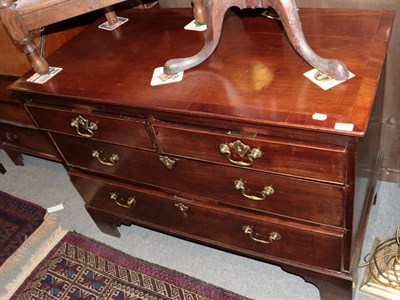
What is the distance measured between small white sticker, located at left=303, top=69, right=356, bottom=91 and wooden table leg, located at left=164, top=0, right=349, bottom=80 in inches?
0.5

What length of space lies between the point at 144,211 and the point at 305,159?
824mm

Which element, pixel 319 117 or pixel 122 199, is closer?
pixel 319 117

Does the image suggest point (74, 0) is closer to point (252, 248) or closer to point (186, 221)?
point (186, 221)

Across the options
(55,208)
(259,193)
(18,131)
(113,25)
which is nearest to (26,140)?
(18,131)

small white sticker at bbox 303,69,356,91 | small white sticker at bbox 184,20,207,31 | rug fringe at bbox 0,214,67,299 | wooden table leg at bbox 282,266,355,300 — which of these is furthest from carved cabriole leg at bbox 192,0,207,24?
rug fringe at bbox 0,214,67,299

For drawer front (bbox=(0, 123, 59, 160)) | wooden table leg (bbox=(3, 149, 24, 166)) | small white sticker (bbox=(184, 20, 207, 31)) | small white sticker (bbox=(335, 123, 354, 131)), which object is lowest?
wooden table leg (bbox=(3, 149, 24, 166))

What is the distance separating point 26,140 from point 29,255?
661 millimetres

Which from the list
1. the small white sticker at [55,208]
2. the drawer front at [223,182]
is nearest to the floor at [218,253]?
the small white sticker at [55,208]

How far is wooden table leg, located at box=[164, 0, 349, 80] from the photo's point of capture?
103cm

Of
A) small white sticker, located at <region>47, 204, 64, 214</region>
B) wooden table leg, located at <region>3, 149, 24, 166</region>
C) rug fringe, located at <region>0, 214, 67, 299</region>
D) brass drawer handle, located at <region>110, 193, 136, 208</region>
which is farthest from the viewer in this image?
wooden table leg, located at <region>3, 149, 24, 166</region>

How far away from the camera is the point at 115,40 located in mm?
1483

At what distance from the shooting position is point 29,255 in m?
1.99

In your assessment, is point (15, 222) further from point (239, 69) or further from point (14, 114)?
point (239, 69)

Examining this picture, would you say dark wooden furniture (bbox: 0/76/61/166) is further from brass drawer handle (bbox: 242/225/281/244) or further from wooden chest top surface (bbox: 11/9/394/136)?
brass drawer handle (bbox: 242/225/281/244)
